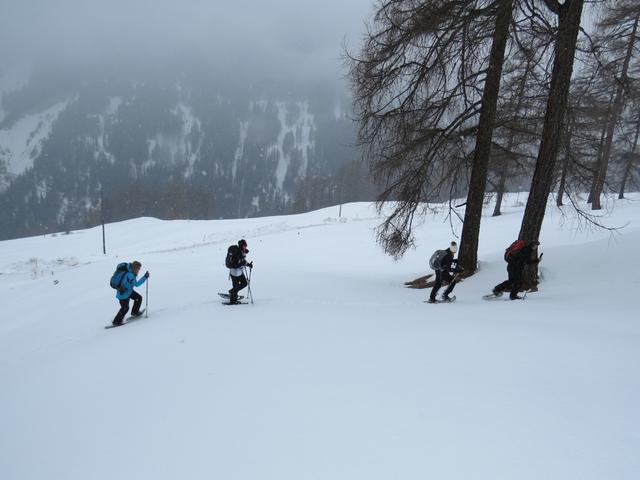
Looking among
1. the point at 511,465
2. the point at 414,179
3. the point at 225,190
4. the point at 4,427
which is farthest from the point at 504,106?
the point at 225,190

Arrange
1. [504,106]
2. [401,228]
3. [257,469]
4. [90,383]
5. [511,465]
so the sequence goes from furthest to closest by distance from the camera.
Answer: [401,228]
[504,106]
[90,383]
[257,469]
[511,465]

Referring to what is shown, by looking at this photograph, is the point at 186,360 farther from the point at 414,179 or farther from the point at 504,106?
the point at 504,106

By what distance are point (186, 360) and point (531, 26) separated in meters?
8.89

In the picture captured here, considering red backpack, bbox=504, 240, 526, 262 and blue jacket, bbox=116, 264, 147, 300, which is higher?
red backpack, bbox=504, 240, 526, 262

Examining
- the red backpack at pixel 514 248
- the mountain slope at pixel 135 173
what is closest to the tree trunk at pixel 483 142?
the red backpack at pixel 514 248

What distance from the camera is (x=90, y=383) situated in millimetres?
4461

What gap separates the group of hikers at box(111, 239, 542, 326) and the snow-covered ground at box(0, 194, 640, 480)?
0.57 meters

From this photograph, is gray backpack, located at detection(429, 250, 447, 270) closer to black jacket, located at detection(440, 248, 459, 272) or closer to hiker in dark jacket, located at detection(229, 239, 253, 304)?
black jacket, located at detection(440, 248, 459, 272)

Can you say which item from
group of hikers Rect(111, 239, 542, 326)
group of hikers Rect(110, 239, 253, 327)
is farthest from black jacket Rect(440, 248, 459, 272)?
group of hikers Rect(110, 239, 253, 327)

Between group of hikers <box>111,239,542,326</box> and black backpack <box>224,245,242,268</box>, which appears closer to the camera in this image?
group of hikers <box>111,239,542,326</box>

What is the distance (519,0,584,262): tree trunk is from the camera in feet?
20.5

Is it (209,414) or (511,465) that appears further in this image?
(209,414)

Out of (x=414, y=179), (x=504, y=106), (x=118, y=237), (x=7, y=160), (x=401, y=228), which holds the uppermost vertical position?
(x=7, y=160)

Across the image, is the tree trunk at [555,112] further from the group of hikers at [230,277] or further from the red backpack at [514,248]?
the group of hikers at [230,277]
